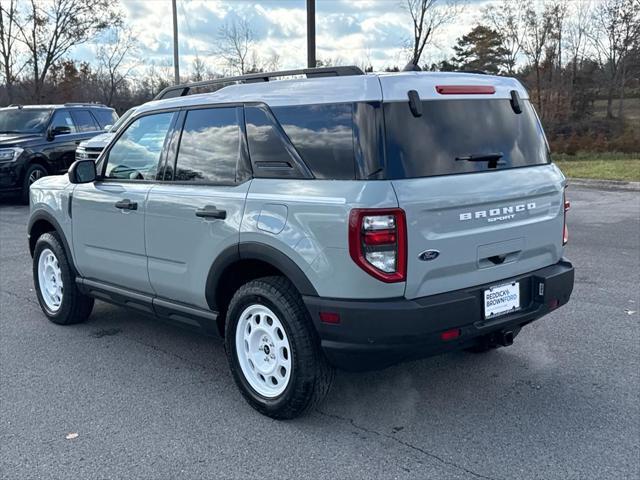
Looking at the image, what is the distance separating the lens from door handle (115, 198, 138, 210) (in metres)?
4.49

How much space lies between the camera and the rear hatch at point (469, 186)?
324cm

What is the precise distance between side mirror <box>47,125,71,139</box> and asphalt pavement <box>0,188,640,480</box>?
903cm

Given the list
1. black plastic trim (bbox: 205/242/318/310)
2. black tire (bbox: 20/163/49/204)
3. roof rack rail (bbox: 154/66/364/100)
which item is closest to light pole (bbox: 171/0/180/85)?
black tire (bbox: 20/163/49/204)

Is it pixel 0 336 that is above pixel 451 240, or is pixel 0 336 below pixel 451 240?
below

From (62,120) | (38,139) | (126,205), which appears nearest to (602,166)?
(62,120)

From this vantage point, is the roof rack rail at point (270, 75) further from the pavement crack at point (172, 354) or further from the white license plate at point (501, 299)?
the pavement crack at point (172, 354)

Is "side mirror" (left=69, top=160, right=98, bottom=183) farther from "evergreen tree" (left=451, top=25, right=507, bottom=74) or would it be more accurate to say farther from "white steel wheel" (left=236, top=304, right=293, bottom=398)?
"evergreen tree" (left=451, top=25, right=507, bottom=74)

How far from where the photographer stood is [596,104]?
99.4ft

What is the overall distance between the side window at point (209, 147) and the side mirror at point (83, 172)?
0.99m

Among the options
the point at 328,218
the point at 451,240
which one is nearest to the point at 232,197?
the point at 328,218

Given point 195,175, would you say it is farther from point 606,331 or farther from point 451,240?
point 606,331

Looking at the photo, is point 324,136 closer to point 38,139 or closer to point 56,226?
point 56,226

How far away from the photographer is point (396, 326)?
318cm

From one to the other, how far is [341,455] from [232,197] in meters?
1.56
